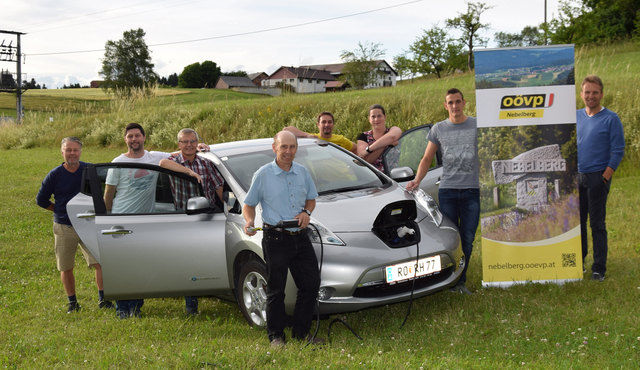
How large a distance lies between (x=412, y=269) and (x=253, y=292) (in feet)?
4.47

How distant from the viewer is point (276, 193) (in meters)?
4.52

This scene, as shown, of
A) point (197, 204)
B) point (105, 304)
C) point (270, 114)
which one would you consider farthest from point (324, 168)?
point (270, 114)

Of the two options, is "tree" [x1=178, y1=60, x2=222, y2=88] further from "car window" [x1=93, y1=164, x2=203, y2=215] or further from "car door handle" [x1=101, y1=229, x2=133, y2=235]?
"car door handle" [x1=101, y1=229, x2=133, y2=235]

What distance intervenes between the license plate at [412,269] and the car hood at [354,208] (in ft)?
1.30

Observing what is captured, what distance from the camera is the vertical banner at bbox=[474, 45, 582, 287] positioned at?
5691mm

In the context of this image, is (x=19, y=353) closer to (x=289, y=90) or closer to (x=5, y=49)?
(x=289, y=90)

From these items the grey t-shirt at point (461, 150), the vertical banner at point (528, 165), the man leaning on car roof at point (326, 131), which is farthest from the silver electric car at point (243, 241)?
the man leaning on car roof at point (326, 131)

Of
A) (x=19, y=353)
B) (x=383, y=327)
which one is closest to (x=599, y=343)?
(x=383, y=327)

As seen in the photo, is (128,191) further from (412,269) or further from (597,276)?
(597,276)

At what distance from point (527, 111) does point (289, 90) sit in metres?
17.3

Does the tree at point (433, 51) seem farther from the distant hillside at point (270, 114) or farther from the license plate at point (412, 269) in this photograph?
the license plate at point (412, 269)

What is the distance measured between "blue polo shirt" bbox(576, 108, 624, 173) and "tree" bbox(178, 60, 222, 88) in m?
108

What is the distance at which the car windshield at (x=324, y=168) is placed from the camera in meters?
5.66

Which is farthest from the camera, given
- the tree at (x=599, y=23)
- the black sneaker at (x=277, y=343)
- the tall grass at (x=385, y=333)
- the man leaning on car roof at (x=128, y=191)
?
the tree at (x=599, y=23)
